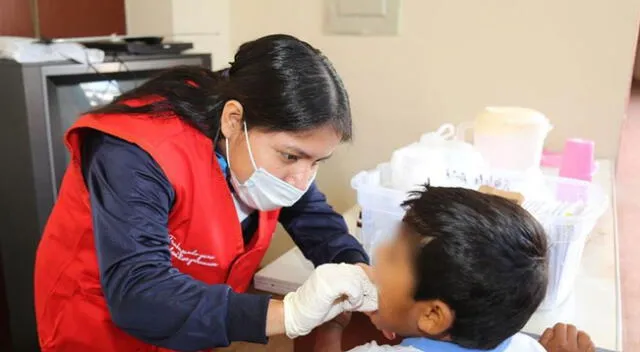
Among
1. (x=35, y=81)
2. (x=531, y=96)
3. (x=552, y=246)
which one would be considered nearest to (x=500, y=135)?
(x=531, y=96)

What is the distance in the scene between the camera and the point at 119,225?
0.98 m

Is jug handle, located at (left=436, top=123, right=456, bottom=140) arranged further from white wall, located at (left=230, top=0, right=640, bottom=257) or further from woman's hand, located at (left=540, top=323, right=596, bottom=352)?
woman's hand, located at (left=540, top=323, right=596, bottom=352)

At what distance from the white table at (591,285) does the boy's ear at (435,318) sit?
1.02 feet

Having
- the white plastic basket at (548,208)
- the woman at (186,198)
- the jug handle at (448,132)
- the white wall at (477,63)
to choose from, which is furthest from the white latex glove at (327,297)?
the white wall at (477,63)

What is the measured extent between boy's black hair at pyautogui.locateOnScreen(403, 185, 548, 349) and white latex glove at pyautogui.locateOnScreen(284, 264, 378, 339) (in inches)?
3.8

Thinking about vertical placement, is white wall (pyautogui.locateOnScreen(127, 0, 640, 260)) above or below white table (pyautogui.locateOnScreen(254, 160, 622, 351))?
above

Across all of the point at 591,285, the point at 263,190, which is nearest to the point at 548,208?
the point at 591,285

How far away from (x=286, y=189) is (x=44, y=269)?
1.60ft

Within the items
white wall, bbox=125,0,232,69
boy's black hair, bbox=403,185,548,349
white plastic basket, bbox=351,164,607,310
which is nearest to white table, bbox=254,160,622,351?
white plastic basket, bbox=351,164,607,310

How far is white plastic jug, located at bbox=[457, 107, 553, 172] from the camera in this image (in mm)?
1656

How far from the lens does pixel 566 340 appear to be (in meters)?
1.08

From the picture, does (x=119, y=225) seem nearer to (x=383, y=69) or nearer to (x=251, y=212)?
(x=251, y=212)

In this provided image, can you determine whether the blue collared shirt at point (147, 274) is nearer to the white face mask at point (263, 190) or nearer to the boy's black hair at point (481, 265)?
the white face mask at point (263, 190)

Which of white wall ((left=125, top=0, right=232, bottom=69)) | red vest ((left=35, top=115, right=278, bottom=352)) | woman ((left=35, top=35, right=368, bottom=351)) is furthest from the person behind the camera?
white wall ((left=125, top=0, right=232, bottom=69))
